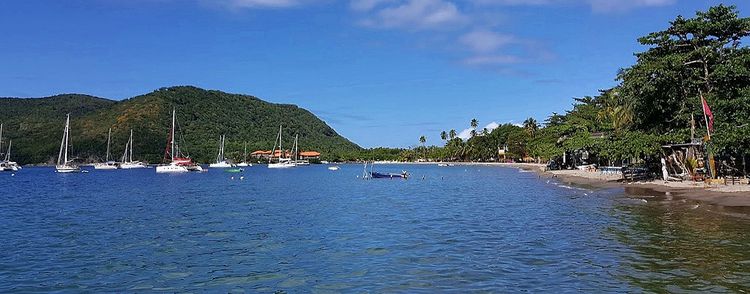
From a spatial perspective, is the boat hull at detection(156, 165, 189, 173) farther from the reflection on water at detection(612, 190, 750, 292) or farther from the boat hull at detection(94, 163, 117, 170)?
the reflection on water at detection(612, 190, 750, 292)

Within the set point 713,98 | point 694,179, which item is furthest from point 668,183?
point 713,98

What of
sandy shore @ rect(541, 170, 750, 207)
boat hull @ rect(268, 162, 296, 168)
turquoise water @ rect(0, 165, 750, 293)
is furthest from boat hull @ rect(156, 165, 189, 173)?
sandy shore @ rect(541, 170, 750, 207)

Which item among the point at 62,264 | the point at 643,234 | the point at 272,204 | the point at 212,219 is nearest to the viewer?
the point at 62,264

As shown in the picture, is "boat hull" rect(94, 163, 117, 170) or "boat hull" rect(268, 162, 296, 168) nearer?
"boat hull" rect(94, 163, 117, 170)

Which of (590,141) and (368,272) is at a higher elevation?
(590,141)

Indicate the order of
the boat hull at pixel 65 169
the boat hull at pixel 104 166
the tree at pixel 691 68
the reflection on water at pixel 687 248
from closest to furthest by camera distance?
the reflection on water at pixel 687 248, the tree at pixel 691 68, the boat hull at pixel 65 169, the boat hull at pixel 104 166

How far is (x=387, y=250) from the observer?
18234mm

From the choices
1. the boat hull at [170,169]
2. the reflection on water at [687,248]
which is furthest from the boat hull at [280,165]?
the reflection on water at [687,248]

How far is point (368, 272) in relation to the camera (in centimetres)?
1480

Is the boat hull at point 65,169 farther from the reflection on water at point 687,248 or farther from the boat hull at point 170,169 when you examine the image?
the reflection on water at point 687,248

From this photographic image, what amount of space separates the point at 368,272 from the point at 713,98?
113 feet

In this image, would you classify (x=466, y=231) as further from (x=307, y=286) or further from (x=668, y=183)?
(x=668, y=183)

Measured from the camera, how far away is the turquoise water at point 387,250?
1340 centimetres

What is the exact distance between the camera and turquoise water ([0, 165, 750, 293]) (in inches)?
527
